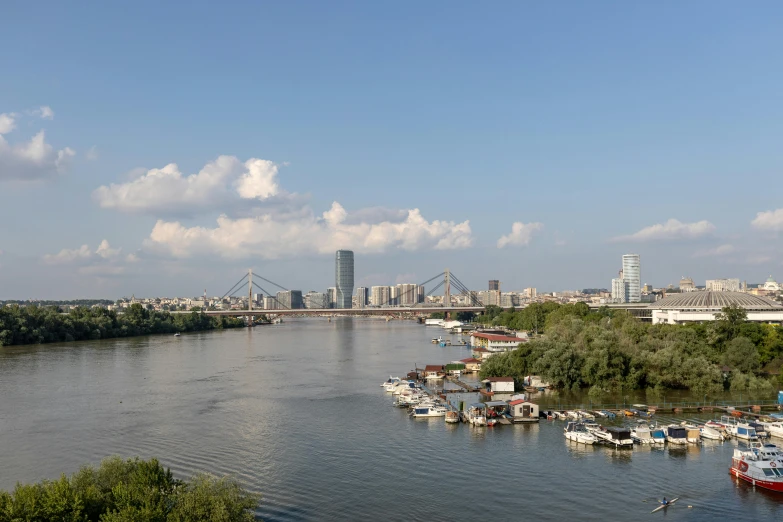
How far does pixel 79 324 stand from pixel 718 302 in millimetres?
39299

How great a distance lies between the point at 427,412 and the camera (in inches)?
631

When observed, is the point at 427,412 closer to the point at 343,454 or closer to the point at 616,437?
the point at 343,454

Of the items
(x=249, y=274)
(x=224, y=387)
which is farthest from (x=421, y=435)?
(x=249, y=274)

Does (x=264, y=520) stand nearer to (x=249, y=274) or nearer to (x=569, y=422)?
(x=569, y=422)

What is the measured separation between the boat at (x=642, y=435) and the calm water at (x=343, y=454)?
359 millimetres

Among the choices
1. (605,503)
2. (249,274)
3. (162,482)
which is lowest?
(605,503)

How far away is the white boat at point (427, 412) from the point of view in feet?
52.2

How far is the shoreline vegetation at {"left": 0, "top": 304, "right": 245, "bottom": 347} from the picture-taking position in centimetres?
3662

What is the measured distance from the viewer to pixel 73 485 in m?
7.54

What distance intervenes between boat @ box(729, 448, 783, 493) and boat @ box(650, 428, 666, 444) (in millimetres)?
1968

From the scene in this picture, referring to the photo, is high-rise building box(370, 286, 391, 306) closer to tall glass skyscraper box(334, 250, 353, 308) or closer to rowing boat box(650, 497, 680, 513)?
tall glass skyscraper box(334, 250, 353, 308)

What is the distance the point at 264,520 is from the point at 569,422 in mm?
7859

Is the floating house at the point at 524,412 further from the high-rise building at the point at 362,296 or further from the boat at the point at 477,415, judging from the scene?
the high-rise building at the point at 362,296

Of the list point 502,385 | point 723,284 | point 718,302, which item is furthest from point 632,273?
point 502,385
